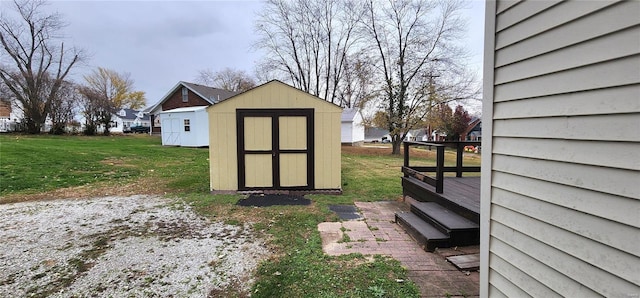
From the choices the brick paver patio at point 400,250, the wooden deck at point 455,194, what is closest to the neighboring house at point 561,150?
the brick paver patio at point 400,250

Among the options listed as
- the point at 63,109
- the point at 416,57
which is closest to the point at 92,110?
the point at 63,109

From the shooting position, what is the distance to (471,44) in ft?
52.0

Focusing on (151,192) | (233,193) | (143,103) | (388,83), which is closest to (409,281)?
(233,193)

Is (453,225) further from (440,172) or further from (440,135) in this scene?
(440,135)

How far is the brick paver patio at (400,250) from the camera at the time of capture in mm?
2621

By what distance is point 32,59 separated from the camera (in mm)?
23188

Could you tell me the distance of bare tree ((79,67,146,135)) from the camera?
902 inches

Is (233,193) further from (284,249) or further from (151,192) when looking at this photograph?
(284,249)

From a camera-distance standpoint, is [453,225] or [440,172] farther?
[440,172]

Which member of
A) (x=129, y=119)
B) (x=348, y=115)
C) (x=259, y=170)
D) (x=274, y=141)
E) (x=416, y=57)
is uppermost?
(x=416, y=57)

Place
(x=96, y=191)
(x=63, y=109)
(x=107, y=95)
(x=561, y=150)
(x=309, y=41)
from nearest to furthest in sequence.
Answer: (x=561, y=150), (x=96, y=191), (x=63, y=109), (x=309, y=41), (x=107, y=95)

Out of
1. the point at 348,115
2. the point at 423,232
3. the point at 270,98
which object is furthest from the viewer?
the point at 348,115

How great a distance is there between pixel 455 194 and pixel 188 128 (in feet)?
57.7

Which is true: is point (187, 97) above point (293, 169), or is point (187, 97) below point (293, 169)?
above
